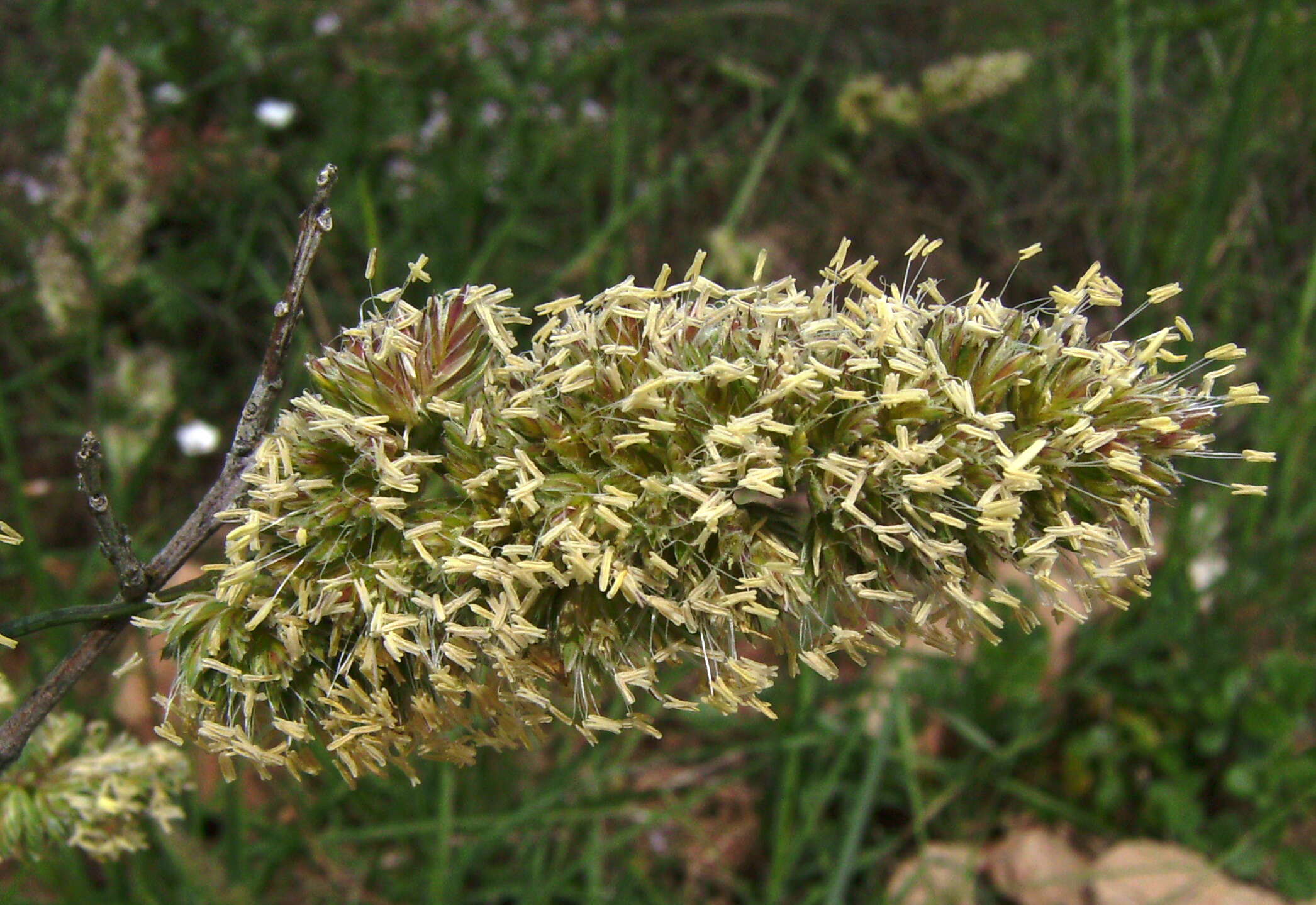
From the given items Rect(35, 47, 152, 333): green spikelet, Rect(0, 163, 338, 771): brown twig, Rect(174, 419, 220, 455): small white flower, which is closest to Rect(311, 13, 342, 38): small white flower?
Rect(35, 47, 152, 333): green spikelet

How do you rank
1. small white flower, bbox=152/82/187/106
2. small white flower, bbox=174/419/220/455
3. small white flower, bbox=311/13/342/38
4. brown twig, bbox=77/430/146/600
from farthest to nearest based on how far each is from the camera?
small white flower, bbox=311/13/342/38 < small white flower, bbox=152/82/187/106 < small white flower, bbox=174/419/220/455 < brown twig, bbox=77/430/146/600

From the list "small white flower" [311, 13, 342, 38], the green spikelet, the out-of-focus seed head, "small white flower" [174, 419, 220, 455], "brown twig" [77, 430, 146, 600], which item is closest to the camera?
"brown twig" [77, 430, 146, 600]

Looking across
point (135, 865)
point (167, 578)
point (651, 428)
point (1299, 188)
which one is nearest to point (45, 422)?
point (135, 865)

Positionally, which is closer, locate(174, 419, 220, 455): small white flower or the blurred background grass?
the blurred background grass

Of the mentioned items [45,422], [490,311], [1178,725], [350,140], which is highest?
[350,140]

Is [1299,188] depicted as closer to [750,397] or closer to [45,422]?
[750,397]

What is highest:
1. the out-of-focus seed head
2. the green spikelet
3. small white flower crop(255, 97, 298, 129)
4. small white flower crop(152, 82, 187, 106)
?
small white flower crop(152, 82, 187, 106)

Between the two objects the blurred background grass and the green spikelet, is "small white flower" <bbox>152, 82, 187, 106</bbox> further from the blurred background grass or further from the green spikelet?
the green spikelet
